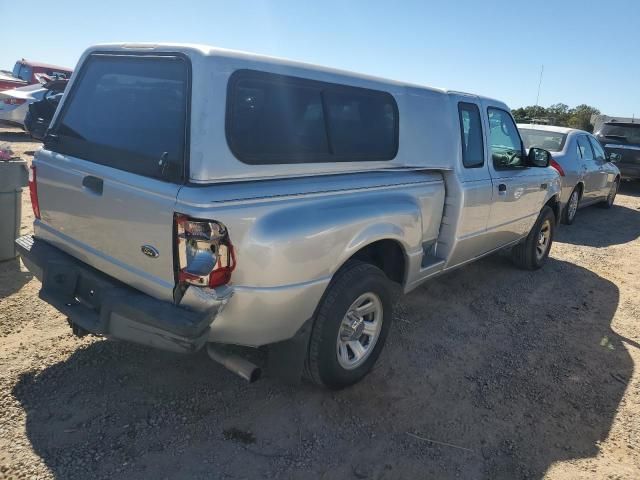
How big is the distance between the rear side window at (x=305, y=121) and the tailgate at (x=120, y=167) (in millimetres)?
289

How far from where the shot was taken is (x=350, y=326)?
3.14 meters

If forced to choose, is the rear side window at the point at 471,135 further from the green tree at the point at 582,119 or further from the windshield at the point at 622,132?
the green tree at the point at 582,119

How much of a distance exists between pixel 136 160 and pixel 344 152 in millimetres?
1225

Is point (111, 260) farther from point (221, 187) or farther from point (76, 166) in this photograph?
point (221, 187)

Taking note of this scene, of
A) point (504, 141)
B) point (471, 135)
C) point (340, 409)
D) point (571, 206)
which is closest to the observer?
point (340, 409)

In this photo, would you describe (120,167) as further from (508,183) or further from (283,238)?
(508,183)

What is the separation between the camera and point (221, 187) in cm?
236

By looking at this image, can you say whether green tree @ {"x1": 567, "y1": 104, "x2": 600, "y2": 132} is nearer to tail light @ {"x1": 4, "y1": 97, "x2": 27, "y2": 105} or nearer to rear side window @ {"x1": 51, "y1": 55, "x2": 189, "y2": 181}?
tail light @ {"x1": 4, "y1": 97, "x2": 27, "y2": 105}

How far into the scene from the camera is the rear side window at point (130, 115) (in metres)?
2.45

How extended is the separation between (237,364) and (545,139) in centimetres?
738

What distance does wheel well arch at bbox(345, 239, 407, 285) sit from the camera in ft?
11.3

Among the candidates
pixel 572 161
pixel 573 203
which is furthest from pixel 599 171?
pixel 572 161

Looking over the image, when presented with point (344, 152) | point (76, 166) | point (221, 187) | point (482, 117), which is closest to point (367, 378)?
point (344, 152)

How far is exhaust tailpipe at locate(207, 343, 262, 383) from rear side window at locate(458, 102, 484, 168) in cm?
253
